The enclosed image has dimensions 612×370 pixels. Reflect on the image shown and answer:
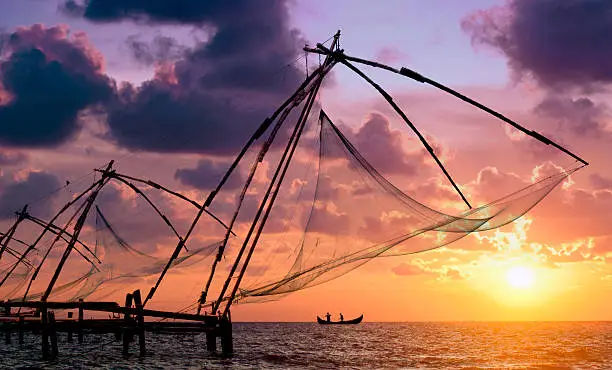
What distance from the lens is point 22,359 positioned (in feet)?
109

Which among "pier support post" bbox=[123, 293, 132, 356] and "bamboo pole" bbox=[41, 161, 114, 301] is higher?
"bamboo pole" bbox=[41, 161, 114, 301]

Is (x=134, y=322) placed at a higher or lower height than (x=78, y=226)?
lower

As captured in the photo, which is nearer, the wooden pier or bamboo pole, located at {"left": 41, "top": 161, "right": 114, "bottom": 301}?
the wooden pier

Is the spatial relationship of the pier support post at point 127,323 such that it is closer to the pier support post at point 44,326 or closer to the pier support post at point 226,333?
the pier support post at point 44,326

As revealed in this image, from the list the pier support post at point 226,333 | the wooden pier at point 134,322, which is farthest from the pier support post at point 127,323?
the pier support post at point 226,333

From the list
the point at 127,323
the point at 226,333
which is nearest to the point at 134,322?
the point at 127,323

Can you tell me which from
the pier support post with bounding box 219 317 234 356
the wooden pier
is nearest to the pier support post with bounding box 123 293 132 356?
the wooden pier

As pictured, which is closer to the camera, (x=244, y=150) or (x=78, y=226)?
(x=244, y=150)

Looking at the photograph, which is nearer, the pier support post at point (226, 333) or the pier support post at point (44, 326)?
the pier support post at point (226, 333)

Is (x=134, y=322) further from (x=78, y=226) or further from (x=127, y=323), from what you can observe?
(x=78, y=226)

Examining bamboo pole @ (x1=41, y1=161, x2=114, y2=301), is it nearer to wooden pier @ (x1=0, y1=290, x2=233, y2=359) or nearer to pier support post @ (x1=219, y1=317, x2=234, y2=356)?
wooden pier @ (x1=0, y1=290, x2=233, y2=359)

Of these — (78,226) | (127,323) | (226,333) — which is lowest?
(226,333)

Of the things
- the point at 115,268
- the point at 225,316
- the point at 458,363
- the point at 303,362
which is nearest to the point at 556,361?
the point at 458,363

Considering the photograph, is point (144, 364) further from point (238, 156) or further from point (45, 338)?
point (238, 156)
